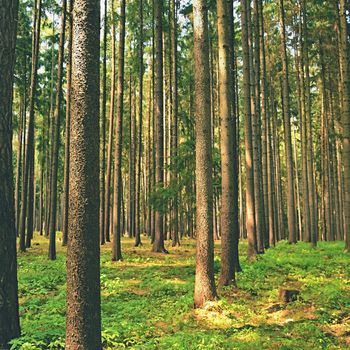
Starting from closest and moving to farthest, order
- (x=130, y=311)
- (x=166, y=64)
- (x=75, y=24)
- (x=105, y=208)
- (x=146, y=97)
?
(x=75, y=24), (x=130, y=311), (x=105, y=208), (x=166, y=64), (x=146, y=97)

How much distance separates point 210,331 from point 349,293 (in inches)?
158

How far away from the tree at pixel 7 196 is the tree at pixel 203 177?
12.3 ft

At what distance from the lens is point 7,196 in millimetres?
5488

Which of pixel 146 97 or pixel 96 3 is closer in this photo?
pixel 96 3

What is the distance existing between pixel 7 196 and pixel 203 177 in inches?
157

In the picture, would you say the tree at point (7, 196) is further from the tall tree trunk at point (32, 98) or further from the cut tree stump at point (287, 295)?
the tall tree trunk at point (32, 98)

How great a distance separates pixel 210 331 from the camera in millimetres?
6586

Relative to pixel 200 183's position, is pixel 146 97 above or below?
above

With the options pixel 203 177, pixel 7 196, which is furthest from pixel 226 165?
pixel 7 196

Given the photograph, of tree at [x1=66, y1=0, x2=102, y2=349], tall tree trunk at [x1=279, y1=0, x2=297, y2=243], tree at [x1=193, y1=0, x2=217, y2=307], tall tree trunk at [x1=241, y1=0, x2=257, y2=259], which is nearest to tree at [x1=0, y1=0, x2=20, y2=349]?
tree at [x1=66, y1=0, x2=102, y2=349]

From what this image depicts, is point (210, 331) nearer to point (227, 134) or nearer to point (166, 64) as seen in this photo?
point (227, 134)

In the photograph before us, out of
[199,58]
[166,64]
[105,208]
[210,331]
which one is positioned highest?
[166,64]

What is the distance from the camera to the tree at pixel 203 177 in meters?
7.93

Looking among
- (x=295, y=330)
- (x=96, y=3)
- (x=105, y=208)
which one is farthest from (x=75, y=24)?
(x=105, y=208)
